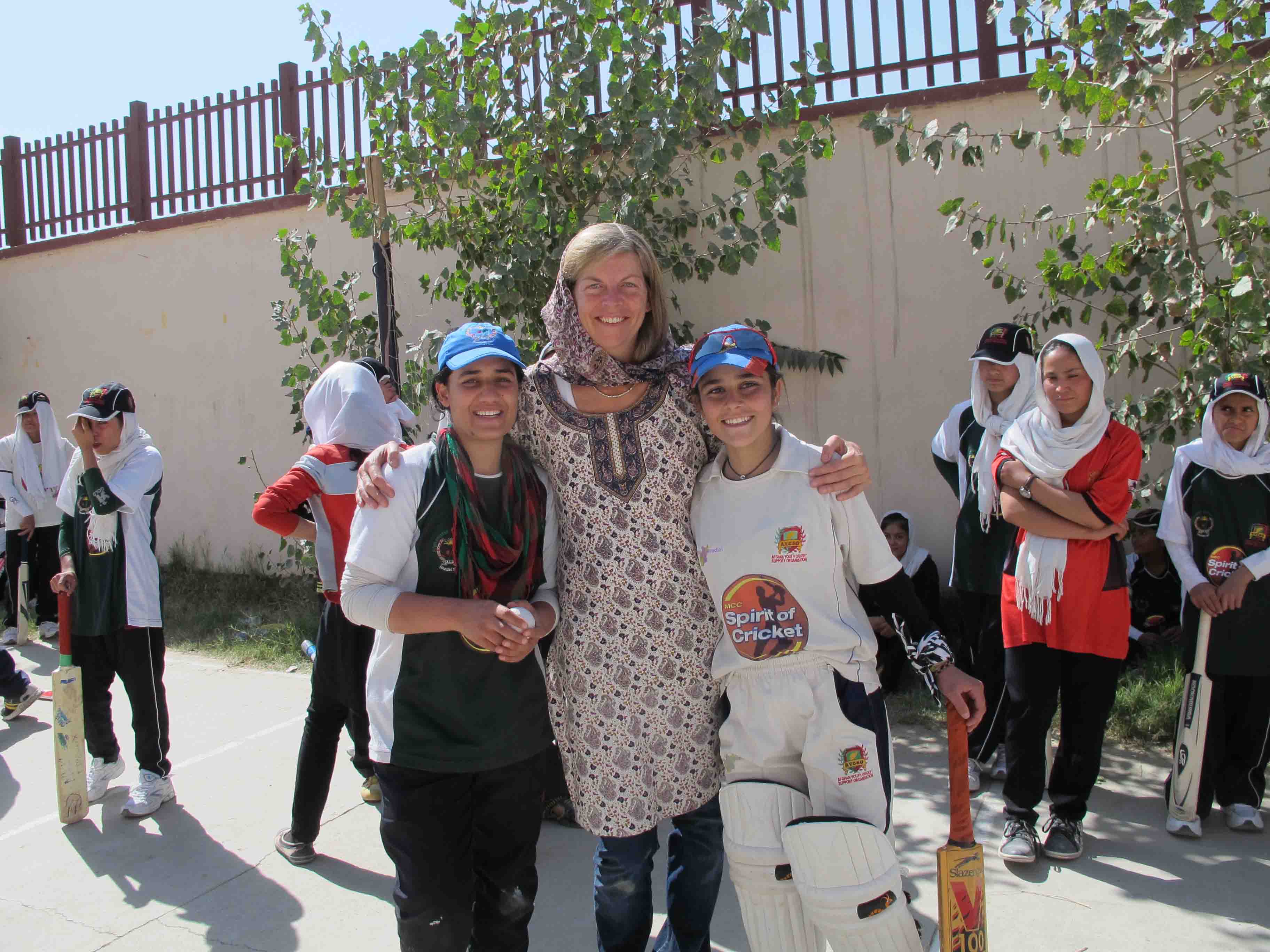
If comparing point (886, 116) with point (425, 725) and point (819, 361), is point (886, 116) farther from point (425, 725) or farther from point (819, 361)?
point (425, 725)

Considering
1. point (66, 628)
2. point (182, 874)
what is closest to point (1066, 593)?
Answer: point (182, 874)

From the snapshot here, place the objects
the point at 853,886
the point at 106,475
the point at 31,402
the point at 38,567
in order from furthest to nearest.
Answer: the point at 38,567 < the point at 31,402 < the point at 106,475 < the point at 853,886

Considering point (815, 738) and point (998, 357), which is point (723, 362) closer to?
point (815, 738)

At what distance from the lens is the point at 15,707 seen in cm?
514

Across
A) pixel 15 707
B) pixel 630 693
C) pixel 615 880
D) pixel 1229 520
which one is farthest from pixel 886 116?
pixel 15 707

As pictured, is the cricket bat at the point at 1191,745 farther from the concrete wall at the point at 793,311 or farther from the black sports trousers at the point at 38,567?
the black sports trousers at the point at 38,567

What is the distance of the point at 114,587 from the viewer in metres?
3.97

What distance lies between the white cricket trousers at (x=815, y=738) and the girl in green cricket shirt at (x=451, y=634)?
460 mm

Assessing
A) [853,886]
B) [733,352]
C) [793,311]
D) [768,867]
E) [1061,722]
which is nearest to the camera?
[853,886]

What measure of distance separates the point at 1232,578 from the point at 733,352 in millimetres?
2317

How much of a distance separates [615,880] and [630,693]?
0.43 meters

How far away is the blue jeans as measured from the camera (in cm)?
227

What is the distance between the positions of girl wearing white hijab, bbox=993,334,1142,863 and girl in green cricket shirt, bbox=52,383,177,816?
10.6 ft

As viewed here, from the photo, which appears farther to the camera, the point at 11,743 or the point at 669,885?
the point at 11,743
